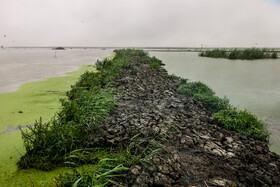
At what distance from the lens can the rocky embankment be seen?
6.19ft

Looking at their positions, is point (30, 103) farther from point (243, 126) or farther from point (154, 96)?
point (243, 126)

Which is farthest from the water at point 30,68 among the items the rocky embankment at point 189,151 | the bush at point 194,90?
the bush at point 194,90

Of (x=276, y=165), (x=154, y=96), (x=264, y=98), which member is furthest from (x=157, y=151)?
(x=264, y=98)

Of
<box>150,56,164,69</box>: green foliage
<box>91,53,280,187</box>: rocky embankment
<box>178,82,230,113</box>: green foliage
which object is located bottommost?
<box>91,53,280,187</box>: rocky embankment

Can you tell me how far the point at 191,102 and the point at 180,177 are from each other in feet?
8.90

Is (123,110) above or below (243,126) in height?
above

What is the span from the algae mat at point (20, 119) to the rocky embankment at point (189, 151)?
0.90 metres

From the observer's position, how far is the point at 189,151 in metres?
2.38

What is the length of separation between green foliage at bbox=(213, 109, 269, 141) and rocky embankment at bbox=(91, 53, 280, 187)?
7.0 inches

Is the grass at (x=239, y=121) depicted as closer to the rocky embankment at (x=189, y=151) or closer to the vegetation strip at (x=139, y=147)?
the vegetation strip at (x=139, y=147)

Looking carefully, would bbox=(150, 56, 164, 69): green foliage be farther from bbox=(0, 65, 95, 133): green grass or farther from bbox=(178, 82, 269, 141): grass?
bbox=(178, 82, 269, 141): grass

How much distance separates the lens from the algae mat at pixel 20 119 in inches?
74.9

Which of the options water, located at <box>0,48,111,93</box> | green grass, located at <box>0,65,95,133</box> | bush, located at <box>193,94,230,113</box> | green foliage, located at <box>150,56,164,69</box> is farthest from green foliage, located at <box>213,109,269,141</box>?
green foliage, located at <box>150,56,164,69</box>

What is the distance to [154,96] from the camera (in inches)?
191
